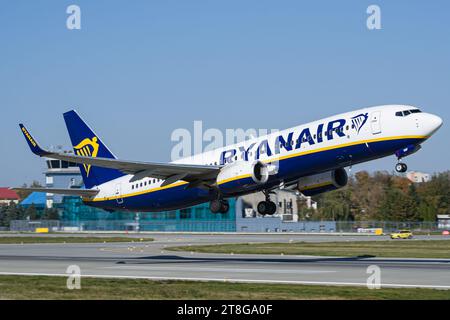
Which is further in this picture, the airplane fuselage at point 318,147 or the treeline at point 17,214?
the treeline at point 17,214

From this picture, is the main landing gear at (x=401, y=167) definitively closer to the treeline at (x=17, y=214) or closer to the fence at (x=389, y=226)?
the fence at (x=389, y=226)

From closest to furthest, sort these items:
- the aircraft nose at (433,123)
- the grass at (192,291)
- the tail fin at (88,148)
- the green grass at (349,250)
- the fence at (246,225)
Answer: the grass at (192,291)
the aircraft nose at (433,123)
the tail fin at (88,148)
the green grass at (349,250)
the fence at (246,225)

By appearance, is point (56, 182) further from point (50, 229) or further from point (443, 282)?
point (443, 282)

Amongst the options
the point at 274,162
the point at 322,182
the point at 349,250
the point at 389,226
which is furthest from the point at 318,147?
the point at 389,226

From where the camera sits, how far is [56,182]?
173m

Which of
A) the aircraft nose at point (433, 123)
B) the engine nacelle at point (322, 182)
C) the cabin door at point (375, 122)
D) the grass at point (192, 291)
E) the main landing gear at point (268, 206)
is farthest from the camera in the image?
the main landing gear at point (268, 206)

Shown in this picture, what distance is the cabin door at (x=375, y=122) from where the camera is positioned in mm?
42594

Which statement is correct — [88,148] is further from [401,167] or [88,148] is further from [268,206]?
[401,167]

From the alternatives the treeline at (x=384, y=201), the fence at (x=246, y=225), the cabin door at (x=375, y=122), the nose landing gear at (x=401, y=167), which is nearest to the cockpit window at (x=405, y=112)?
the cabin door at (x=375, y=122)

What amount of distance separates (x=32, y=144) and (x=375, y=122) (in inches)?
788

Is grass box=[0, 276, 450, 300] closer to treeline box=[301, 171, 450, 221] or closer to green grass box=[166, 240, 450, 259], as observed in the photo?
green grass box=[166, 240, 450, 259]

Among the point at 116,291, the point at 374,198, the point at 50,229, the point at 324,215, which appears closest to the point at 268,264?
the point at 116,291

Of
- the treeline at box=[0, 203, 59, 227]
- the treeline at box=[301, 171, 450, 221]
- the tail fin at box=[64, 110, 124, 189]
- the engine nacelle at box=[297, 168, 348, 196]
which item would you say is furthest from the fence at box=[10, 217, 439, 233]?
the engine nacelle at box=[297, 168, 348, 196]
